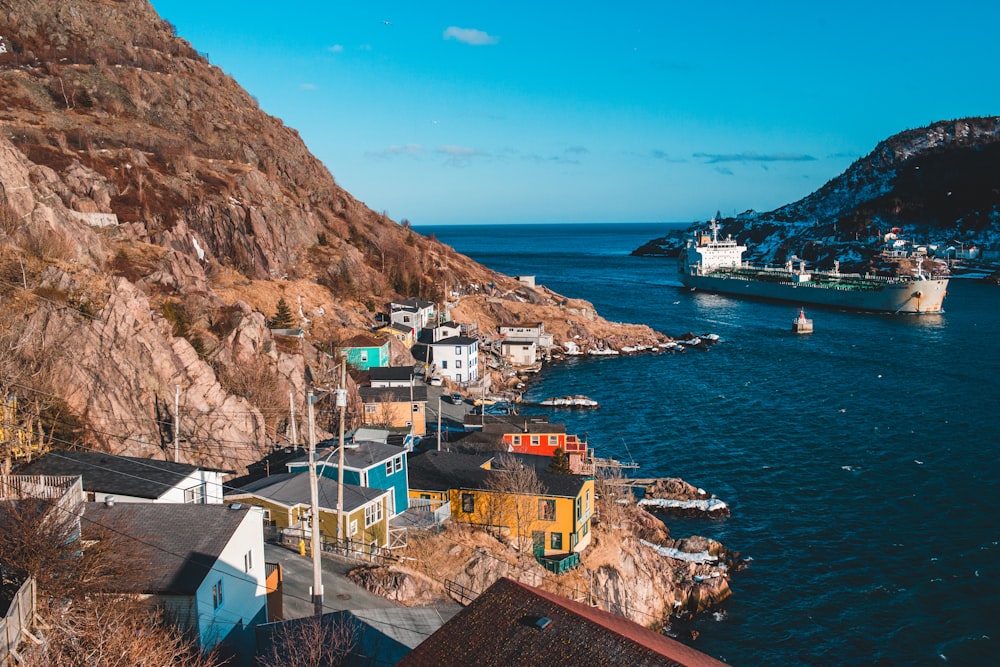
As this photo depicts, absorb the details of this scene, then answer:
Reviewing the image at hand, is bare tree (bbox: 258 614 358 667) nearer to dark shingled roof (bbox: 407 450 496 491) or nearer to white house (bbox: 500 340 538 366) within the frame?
dark shingled roof (bbox: 407 450 496 491)

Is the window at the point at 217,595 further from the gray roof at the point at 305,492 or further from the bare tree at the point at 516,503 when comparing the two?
the bare tree at the point at 516,503

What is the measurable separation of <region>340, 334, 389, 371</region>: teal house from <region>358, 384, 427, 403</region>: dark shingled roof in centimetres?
705

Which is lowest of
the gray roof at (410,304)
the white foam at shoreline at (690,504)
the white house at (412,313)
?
the white foam at shoreline at (690,504)

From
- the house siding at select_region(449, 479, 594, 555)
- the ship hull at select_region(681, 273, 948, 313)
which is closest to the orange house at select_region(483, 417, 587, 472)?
the house siding at select_region(449, 479, 594, 555)

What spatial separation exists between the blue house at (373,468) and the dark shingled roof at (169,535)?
7.89 metres

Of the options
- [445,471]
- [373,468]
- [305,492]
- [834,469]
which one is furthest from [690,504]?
[305,492]

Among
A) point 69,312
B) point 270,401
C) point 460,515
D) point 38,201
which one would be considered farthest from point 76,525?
point 38,201

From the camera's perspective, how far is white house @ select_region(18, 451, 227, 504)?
18.2m

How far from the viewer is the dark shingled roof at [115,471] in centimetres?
1838

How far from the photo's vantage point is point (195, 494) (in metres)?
20.4

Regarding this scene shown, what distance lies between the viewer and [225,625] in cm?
1502

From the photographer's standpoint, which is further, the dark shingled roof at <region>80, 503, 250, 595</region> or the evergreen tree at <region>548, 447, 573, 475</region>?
the evergreen tree at <region>548, 447, 573, 475</region>

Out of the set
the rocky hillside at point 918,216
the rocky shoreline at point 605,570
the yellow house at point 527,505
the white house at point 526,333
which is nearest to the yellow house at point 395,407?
the yellow house at point 527,505

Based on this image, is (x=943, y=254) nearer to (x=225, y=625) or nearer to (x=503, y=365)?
(x=503, y=365)
